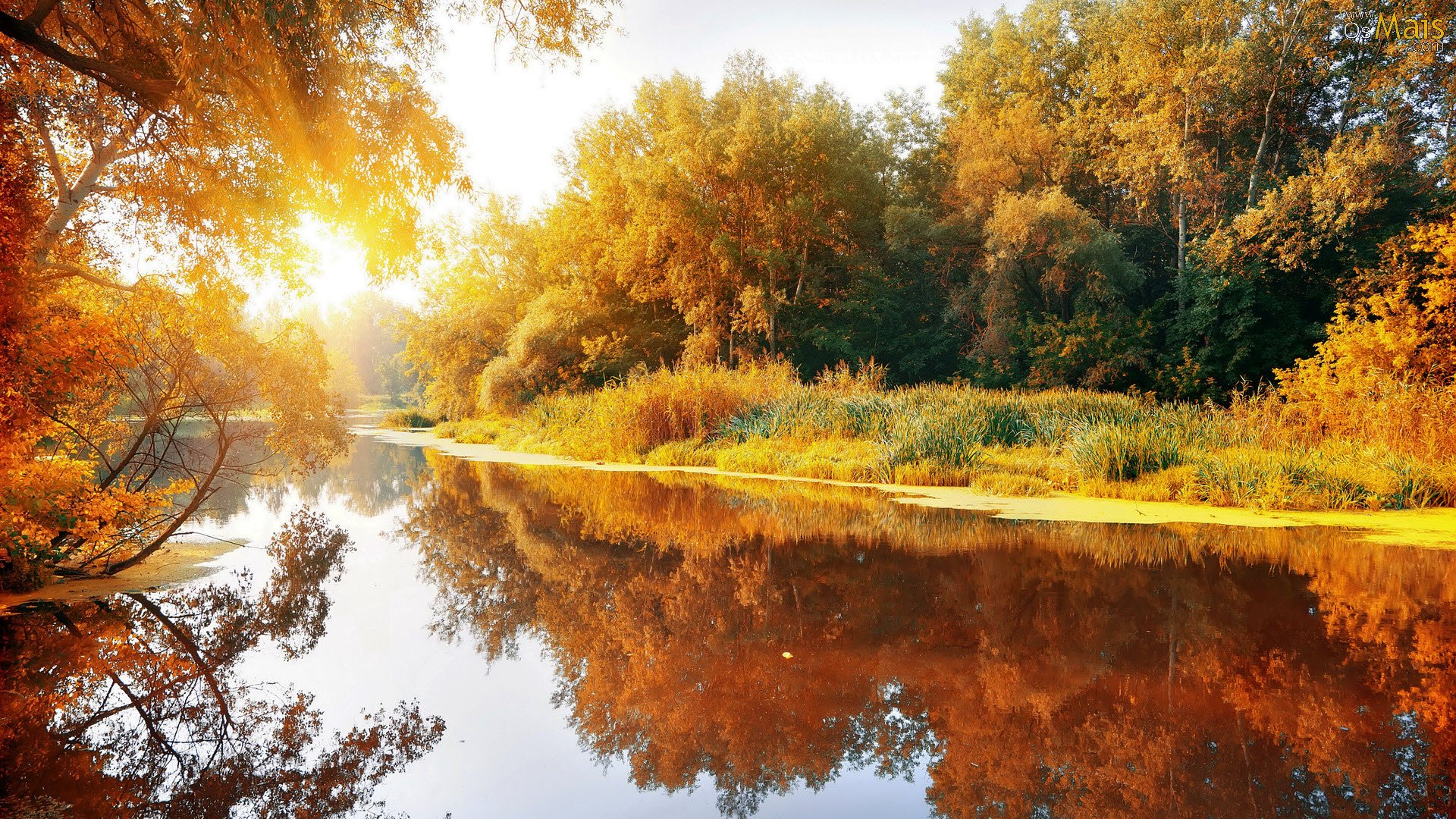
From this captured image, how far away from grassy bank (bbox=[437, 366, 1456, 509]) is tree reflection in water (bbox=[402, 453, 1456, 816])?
2.00 metres

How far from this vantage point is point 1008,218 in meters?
25.0

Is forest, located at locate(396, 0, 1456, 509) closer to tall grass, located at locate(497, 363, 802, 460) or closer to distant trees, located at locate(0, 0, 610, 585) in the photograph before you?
tall grass, located at locate(497, 363, 802, 460)

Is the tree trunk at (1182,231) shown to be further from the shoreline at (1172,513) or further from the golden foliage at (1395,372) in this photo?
the shoreline at (1172,513)

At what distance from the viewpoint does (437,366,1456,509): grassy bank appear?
952 cm

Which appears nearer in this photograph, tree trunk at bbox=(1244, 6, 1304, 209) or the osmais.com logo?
the osmais.com logo

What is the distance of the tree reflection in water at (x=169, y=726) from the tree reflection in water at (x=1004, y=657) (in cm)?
102

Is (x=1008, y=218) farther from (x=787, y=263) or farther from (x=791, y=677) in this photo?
(x=791, y=677)

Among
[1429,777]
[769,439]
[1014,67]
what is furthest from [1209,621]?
[1014,67]

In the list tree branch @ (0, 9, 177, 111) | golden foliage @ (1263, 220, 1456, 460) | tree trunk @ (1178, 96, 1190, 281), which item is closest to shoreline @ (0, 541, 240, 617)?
tree branch @ (0, 9, 177, 111)

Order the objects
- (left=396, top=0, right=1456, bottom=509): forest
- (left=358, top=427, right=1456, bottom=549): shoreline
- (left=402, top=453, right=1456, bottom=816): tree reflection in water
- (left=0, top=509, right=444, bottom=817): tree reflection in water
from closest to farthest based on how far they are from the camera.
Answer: (left=0, top=509, right=444, bottom=817): tree reflection in water, (left=402, top=453, right=1456, bottom=816): tree reflection in water, (left=358, top=427, right=1456, bottom=549): shoreline, (left=396, top=0, right=1456, bottom=509): forest

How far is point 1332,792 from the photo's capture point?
2977mm

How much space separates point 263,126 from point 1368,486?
12.4 meters

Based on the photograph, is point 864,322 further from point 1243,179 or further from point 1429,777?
point 1429,777

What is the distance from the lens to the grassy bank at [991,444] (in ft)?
31.2
